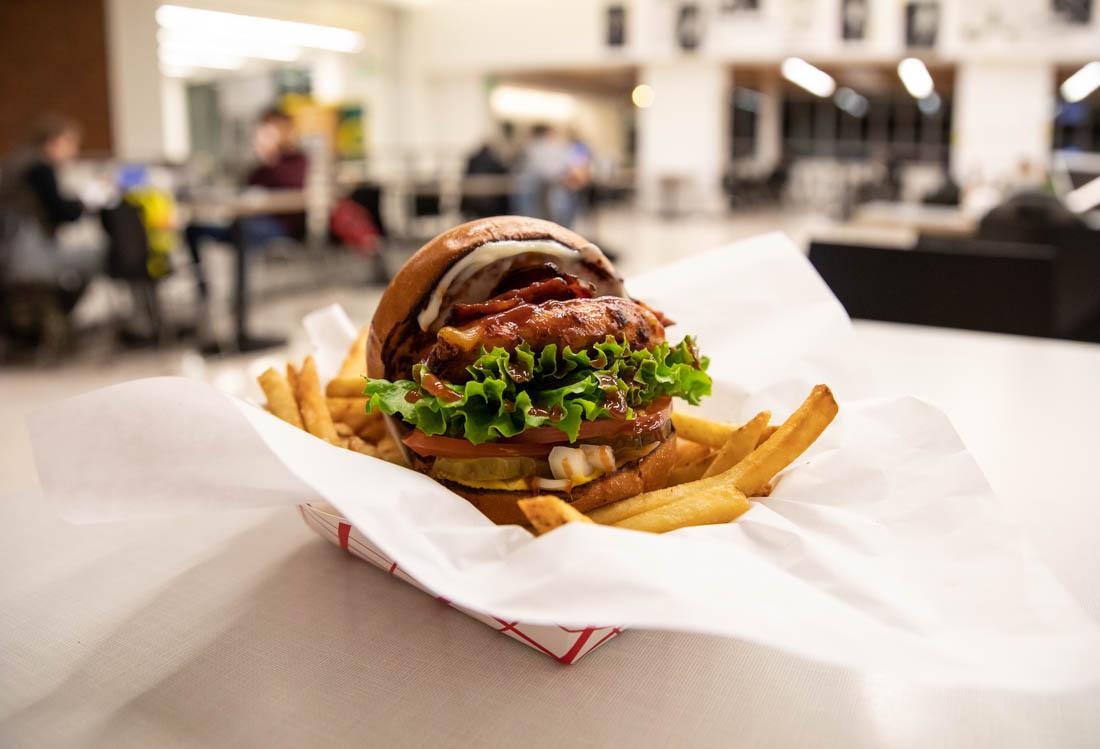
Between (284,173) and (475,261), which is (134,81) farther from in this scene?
(475,261)

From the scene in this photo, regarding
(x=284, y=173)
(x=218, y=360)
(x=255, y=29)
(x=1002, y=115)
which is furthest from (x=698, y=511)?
(x=1002, y=115)

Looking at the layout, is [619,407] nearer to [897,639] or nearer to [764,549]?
[764,549]

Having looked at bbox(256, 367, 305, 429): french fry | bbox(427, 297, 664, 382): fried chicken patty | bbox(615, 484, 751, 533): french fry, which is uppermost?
bbox(427, 297, 664, 382): fried chicken patty

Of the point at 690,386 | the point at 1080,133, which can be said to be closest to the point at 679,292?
the point at 690,386

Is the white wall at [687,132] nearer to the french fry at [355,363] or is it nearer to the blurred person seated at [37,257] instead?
the blurred person seated at [37,257]

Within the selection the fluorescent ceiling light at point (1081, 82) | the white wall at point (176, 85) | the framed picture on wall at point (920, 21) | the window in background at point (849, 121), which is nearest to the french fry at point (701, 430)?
the white wall at point (176, 85)

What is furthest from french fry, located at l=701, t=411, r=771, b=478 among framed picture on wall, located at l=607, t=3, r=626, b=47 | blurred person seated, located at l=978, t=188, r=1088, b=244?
framed picture on wall, located at l=607, t=3, r=626, b=47

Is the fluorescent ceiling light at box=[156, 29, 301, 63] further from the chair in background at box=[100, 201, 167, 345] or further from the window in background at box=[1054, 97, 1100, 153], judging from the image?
the window in background at box=[1054, 97, 1100, 153]
